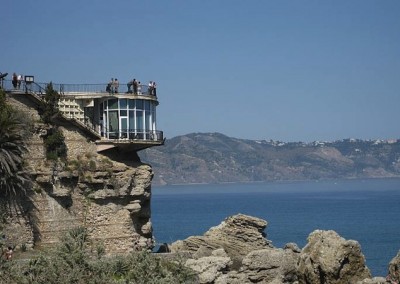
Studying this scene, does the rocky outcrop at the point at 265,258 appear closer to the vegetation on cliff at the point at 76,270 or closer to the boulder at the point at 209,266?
the boulder at the point at 209,266

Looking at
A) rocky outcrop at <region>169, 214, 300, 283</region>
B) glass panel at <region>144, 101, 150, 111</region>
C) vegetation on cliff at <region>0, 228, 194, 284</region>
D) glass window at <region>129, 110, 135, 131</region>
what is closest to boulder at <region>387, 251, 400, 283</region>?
vegetation on cliff at <region>0, 228, 194, 284</region>

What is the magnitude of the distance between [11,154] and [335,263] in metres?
14.5

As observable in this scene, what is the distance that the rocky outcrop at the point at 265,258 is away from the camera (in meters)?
30.3

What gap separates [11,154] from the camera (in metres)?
35.7

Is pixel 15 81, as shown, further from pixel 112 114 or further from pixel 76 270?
pixel 76 270

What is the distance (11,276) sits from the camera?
2069 cm

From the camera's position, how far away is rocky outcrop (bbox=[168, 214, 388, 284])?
3033 cm

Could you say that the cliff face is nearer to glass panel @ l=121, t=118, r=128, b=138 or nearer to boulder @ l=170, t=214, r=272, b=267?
glass panel @ l=121, t=118, r=128, b=138

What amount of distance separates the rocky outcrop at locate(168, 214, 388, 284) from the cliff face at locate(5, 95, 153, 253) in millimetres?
2947

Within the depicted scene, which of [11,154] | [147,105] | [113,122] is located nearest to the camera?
[11,154]

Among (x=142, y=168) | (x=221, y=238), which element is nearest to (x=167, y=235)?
(x=221, y=238)

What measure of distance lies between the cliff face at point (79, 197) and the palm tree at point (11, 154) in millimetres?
748

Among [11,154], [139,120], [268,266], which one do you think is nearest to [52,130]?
[11,154]

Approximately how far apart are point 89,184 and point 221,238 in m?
10.4
